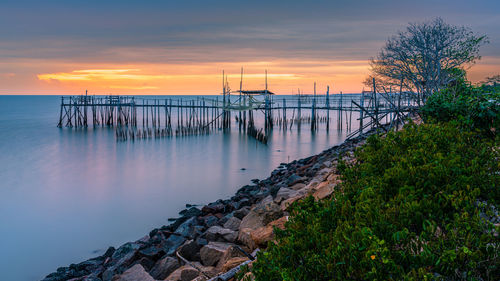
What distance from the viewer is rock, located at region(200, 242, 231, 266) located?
6332mm

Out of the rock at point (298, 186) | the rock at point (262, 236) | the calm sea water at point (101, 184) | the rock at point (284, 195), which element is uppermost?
the rock at point (262, 236)

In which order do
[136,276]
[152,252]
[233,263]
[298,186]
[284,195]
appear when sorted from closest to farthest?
[233,263], [136,276], [152,252], [284,195], [298,186]

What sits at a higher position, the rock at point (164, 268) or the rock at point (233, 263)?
the rock at point (233, 263)

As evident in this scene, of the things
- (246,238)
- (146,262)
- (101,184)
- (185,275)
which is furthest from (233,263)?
(101,184)

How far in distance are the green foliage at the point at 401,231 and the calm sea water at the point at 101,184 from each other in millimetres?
7762

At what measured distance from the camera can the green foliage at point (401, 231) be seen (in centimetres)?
294

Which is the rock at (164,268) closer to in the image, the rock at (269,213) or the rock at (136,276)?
the rock at (136,276)

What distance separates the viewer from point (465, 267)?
9.60ft

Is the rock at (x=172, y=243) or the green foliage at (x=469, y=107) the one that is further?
the green foliage at (x=469, y=107)

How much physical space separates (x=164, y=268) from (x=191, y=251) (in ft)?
1.88

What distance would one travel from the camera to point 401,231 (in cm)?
324

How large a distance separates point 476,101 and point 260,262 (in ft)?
24.5

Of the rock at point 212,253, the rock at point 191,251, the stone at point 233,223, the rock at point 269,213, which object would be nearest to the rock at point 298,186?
the stone at point 233,223

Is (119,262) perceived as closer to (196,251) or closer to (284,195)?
(196,251)
